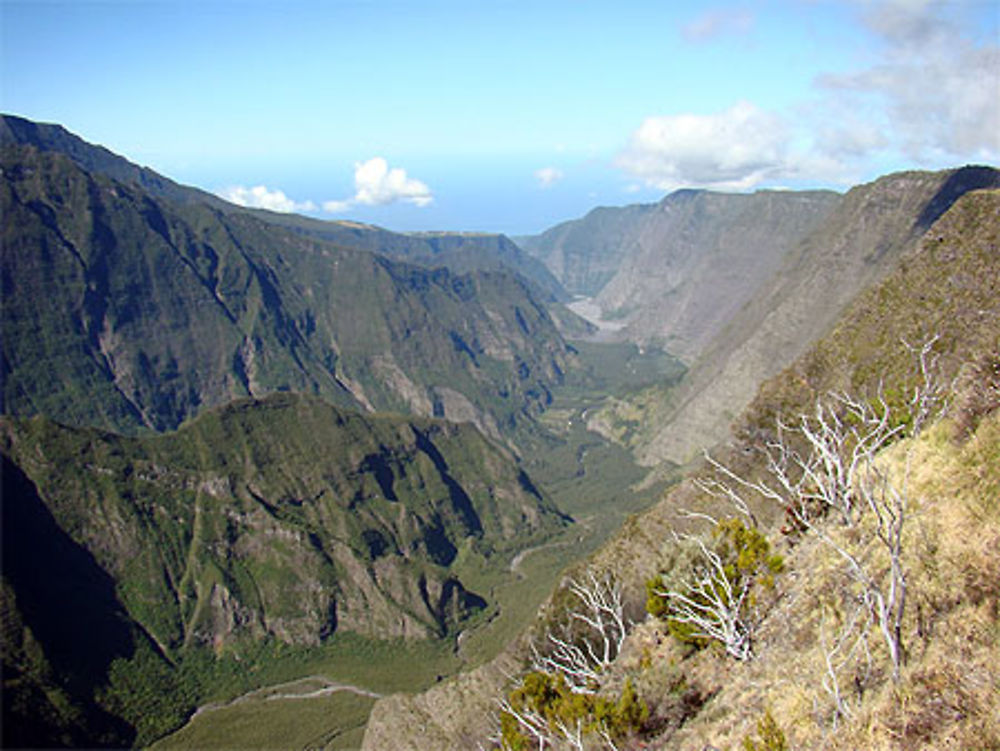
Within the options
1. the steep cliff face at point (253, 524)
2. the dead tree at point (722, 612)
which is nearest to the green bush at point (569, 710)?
the dead tree at point (722, 612)

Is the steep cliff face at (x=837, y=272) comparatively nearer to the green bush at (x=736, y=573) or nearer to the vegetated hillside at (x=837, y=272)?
the vegetated hillside at (x=837, y=272)

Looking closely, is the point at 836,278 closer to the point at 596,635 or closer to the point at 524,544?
the point at 524,544

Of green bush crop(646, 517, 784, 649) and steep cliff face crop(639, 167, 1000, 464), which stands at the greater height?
steep cliff face crop(639, 167, 1000, 464)

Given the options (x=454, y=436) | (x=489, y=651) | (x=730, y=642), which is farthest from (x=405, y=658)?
(x=730, y=642)

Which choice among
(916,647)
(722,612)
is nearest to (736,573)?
(722,612)

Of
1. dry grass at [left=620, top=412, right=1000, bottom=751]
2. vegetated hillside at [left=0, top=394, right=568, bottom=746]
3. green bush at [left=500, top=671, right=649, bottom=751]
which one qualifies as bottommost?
vegetated hillside at [left=0, top=394, right=568, bottom=746]

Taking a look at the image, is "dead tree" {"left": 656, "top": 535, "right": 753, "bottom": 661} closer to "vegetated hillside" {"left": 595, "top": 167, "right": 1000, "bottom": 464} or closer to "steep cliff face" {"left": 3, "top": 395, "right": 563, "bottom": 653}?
"steep cliff face" {"left": 3, "top": 395, "right": 563, "bottom": 653}

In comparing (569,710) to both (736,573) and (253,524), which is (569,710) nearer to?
(736,573)

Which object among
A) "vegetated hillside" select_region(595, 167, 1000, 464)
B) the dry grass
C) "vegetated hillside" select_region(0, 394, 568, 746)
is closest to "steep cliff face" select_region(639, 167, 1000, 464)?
"vegetated hillside" select_region(595, 167, 1000, 464)
